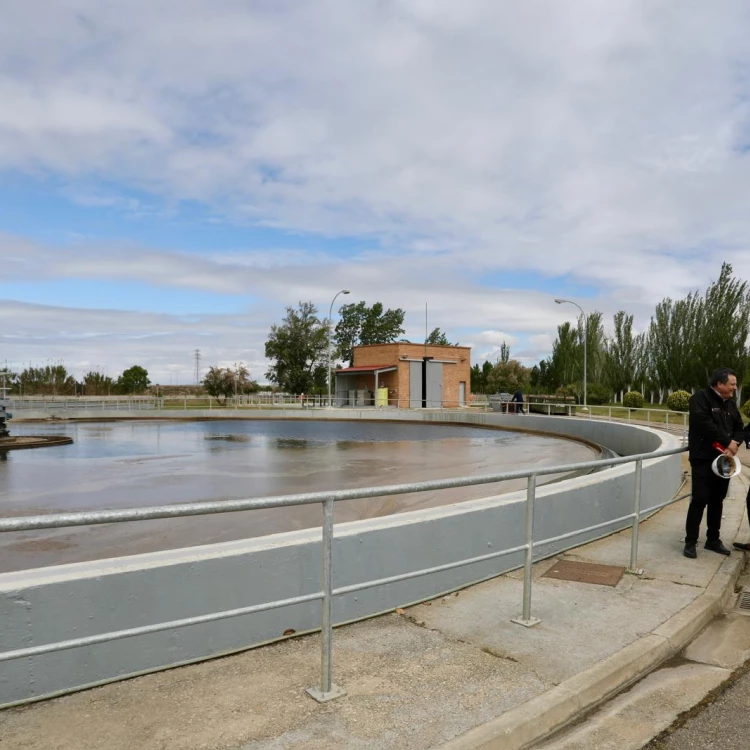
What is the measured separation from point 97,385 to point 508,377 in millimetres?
56170

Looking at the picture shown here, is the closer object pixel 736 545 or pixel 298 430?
pixel 736 545

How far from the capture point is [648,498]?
8273mm

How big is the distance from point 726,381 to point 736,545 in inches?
67.6

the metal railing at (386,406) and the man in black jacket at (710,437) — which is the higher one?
the man in black jacket at (710,437)

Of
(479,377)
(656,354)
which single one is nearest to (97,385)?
(479,377)

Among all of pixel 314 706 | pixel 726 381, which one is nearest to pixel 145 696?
pixel 314 706

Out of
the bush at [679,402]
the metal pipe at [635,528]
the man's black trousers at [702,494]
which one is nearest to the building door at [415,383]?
the bush at [679,402]

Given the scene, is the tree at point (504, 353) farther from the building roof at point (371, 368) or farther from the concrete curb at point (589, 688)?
the concrete curb at point (589, 688)

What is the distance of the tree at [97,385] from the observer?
9162 centimetres

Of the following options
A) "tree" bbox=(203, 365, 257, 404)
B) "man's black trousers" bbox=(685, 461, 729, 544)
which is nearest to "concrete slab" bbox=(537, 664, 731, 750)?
"man's black trousers" bbox=(685, 461, 729, 544)

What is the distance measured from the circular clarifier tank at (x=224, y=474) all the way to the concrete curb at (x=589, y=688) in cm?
590

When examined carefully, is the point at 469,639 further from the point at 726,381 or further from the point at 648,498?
the point at 648,498

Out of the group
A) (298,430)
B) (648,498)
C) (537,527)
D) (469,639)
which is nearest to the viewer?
(469,639)

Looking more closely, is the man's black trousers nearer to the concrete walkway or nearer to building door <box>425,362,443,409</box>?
the concrete walkway
